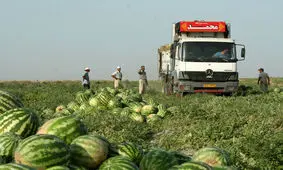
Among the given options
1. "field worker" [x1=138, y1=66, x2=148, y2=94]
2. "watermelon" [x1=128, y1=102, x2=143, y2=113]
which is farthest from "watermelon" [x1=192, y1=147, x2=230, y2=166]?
"field worker" [x1=138, y1=66, x2=148, y2=94]

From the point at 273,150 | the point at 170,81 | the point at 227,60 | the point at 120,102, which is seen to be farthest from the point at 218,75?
the point at 273,150

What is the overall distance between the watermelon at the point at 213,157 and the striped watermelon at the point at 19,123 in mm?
1688

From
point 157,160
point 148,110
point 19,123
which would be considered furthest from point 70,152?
point 148,110

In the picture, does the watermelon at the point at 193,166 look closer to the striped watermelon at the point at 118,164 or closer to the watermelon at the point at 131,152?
the striped watermelon at the point at 118,164

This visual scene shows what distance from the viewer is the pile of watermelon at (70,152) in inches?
141

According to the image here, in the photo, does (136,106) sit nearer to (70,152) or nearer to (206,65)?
(206,65)

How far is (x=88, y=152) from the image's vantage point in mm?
3795

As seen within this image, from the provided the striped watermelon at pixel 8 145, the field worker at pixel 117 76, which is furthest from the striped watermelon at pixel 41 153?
the field worker at pixel 117 76

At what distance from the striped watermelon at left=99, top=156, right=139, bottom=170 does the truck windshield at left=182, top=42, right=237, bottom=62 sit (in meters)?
15.2

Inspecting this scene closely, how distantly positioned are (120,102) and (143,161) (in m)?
9.92

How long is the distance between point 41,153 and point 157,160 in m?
0.98

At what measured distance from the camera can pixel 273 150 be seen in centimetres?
712

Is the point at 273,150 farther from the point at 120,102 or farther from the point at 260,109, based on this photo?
the point at 120,102

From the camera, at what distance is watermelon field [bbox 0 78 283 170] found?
3.68 metres
